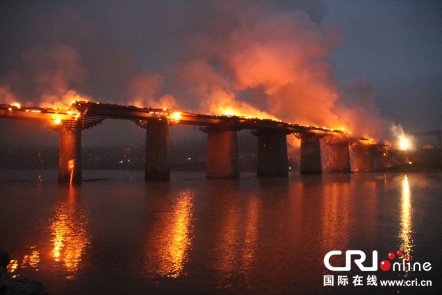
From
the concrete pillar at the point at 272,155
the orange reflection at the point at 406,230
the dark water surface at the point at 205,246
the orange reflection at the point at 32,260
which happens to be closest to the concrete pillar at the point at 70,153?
the dark water surface at the point at 205,246

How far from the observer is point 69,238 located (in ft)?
45.8

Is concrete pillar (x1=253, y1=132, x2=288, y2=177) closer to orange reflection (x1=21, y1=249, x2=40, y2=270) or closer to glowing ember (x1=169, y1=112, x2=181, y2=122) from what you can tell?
glowing ember (x1=169, y1=112, x2=181, y2=122)

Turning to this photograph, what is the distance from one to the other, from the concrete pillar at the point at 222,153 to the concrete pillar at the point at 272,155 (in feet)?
47.8

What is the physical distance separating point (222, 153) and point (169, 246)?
199 ft

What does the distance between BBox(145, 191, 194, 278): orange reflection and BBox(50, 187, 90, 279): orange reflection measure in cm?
199

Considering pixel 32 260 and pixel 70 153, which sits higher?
pixel 70 153

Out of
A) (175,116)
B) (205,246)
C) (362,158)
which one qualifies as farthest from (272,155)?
(205,246)

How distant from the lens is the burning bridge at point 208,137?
52500 mm

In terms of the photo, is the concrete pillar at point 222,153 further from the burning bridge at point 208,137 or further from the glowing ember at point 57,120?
the glowing ember at point 57,120

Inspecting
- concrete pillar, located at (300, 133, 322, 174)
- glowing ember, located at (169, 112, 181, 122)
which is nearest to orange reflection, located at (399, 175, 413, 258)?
glowing ember, located at (169, 112, 181, 122)

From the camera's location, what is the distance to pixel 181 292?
8.08 m

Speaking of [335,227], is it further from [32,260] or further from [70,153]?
[70,153]

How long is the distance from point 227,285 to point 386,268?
429cm

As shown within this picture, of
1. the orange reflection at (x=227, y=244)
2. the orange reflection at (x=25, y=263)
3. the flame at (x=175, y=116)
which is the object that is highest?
the flame at (x=175, y=116)
